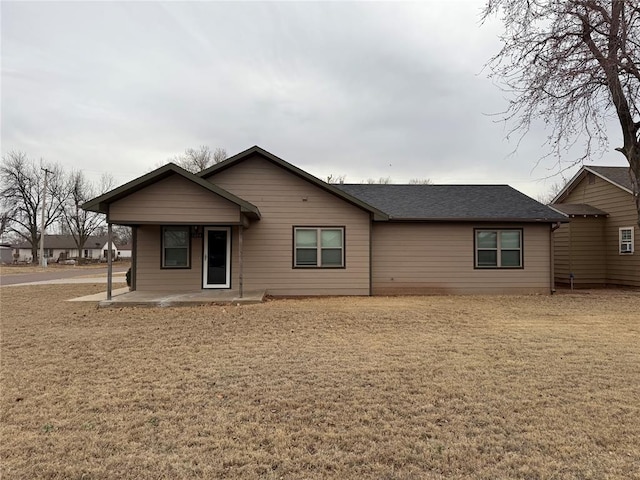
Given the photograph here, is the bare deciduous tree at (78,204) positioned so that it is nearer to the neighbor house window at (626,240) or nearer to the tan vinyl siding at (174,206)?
the tan vinyl siding at (174,206)

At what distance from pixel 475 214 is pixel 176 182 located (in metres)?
8.98

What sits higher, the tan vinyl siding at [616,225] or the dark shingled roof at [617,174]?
the dark shingled roof at [617,174]

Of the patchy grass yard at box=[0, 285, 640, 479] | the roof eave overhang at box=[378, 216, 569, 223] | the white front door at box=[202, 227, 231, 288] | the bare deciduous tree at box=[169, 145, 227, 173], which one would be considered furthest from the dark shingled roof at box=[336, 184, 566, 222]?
the bare deciduous tree at box=[169, 145, 227, 173]

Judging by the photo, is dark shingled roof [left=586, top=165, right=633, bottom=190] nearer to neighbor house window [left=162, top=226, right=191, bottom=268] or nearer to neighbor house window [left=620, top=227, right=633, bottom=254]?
neighbor house window [left=620, top=227, right=633, bottom=254]

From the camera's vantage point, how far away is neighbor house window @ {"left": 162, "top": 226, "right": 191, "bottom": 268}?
11805 millimetres

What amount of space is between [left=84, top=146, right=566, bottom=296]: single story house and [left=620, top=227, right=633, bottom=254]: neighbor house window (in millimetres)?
4232

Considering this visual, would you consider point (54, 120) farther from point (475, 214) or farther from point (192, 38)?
point (475, 214)

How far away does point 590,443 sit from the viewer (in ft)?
9.86

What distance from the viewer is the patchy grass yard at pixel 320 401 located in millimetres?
2750

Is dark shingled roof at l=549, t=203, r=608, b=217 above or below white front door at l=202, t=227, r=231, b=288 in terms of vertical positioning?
above

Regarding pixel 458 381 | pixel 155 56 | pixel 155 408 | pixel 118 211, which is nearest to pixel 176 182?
pixel 118 211

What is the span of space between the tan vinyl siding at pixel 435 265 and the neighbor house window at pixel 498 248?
0.60 feet

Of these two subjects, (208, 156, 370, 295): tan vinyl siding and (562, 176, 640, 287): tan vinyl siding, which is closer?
(208, 156, 370, 295): tan vinyl siding

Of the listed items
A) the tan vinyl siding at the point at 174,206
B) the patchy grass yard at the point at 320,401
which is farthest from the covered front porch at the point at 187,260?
the patchy grass yard at the point at 320,401
